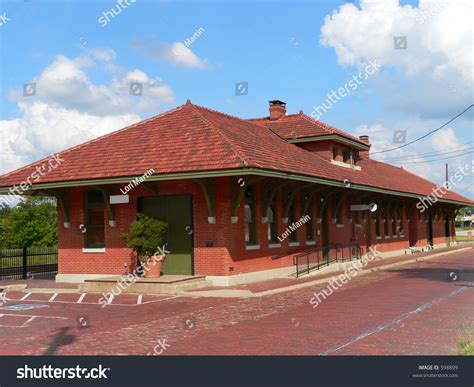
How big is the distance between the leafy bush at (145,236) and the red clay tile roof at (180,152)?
158 centimetres

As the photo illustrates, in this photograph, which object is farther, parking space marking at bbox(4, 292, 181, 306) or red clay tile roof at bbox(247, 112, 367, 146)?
red clay tile roof at bbox(247, 112, 367, 146)

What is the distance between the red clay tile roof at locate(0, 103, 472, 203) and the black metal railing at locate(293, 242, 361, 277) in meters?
2.96

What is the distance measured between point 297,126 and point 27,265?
46.1 ft

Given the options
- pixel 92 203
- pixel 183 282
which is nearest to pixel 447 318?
pixel 183 282

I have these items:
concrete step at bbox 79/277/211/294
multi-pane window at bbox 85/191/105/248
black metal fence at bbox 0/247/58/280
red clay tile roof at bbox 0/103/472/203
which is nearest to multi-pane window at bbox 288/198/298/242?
red clay tile roof at bbox 0/103/472/203

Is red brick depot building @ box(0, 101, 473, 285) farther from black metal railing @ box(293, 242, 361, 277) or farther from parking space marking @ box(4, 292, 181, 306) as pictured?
parking space marking @ box(4, 292, 181, 306)

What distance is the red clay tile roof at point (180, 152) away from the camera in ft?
59.4

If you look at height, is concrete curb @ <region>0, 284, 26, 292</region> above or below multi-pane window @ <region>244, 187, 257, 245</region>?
below

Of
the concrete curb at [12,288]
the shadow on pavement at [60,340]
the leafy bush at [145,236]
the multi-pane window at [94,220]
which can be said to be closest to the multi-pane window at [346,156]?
the multi-pane window at [94,220]

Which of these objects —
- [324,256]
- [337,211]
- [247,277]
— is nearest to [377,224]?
[337,211]

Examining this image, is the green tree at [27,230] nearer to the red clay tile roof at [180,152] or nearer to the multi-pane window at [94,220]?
the red clay tile roof at [180,152]

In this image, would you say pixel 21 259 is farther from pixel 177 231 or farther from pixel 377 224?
pixel 377 224

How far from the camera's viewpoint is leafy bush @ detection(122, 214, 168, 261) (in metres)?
18.2
